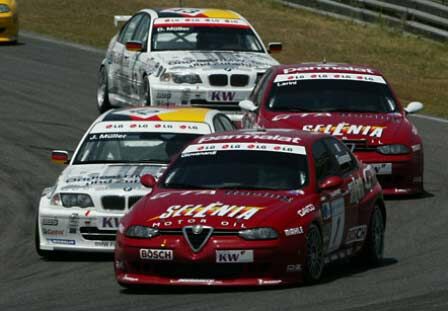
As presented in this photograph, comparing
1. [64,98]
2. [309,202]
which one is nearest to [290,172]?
[309,202]

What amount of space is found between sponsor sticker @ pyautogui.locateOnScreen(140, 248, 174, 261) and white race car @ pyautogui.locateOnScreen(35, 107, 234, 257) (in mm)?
2186

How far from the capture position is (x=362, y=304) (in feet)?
37.8

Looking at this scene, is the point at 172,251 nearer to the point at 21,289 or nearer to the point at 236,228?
the point at 236,228

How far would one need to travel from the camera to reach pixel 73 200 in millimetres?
14695

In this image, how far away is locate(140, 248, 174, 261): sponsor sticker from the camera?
12.2 meters

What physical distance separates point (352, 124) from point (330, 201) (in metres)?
5.32

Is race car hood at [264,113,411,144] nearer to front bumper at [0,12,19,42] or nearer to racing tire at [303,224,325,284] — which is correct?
racing tire at [303,224,325,284]

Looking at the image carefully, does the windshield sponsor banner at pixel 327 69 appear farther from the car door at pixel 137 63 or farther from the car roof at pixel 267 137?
the car roof at pixel 267 137

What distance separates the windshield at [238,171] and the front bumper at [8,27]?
59.4 feet

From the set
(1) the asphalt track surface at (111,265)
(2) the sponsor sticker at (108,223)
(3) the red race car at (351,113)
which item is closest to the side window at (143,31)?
(1) the asphalt track surface at (111,265)

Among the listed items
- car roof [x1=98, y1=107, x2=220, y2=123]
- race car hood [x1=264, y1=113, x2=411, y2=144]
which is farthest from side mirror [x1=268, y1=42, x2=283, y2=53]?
car roof [x1=98, y1=107, x2=220, y2=123]

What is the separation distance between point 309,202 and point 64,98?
14.1 meters

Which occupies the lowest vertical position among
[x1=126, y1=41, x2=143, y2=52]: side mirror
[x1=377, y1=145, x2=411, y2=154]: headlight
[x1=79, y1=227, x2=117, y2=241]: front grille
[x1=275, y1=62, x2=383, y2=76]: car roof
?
[x1=126, y1=41, x2=143, y2=52]: side mirror

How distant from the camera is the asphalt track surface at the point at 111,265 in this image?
467 inches
